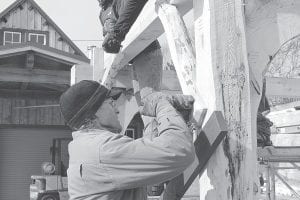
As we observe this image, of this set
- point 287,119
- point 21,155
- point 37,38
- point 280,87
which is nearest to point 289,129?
point 287,119

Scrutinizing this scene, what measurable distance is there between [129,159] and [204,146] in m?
0.28

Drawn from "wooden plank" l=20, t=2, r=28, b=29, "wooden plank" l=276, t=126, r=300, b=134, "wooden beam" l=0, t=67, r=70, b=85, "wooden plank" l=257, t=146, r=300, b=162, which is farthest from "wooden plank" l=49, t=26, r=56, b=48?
"wooden plank" l=257, t=146, r=300, b=162

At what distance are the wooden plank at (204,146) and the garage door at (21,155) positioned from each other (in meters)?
12.5

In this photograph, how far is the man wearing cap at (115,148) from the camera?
4.96 ft

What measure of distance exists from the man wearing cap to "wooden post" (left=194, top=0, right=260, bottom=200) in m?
0.14

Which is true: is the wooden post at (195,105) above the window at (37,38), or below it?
below

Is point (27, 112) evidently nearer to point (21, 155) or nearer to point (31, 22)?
point (21, 155)

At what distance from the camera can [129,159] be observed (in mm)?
1564

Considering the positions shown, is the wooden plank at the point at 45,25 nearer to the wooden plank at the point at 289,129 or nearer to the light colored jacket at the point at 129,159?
the wooden plank at the point at 289,129

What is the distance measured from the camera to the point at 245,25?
1746 mm

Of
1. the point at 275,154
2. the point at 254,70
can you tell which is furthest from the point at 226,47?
the point at 275,154

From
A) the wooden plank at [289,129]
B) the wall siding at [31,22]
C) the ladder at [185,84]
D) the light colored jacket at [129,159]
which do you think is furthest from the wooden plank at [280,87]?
the wall siding at [31,22]

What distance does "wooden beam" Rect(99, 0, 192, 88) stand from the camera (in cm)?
224

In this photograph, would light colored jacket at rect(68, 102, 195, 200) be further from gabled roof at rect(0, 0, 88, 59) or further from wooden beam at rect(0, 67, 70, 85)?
gabled roof at rect(0, 0, 88, 59)
